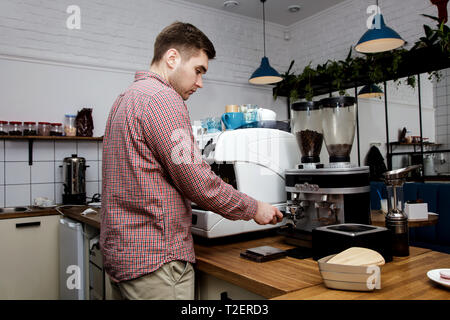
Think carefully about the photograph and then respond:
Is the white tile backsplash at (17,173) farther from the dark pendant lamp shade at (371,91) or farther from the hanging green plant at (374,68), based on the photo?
the dark pendant lamp shade at (371,91)

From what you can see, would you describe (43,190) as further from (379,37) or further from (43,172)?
(379,37)

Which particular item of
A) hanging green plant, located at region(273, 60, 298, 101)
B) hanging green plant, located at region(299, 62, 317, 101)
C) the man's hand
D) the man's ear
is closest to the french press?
the man's hand

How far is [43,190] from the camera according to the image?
11.8 feet

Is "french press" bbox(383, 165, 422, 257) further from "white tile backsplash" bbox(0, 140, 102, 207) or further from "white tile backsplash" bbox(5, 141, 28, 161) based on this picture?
"white tile backsplash" bbox(5, 141, 28, 161)

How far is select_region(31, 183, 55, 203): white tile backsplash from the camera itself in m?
3.55

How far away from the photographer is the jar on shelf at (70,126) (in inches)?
140

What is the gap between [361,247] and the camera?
1.10 m

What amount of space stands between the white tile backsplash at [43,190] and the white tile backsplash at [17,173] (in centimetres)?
10

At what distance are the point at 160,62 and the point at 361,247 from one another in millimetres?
935

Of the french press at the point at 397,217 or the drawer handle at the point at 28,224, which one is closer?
the french press at the point at 397,217

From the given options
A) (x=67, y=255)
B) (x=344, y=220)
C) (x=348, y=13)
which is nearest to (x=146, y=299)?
(x=344, y=220)

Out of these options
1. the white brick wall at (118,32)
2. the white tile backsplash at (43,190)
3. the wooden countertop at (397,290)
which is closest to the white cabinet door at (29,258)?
the white tile backsplash at (43,190)

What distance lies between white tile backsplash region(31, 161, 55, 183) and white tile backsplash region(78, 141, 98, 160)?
0.30 metres
